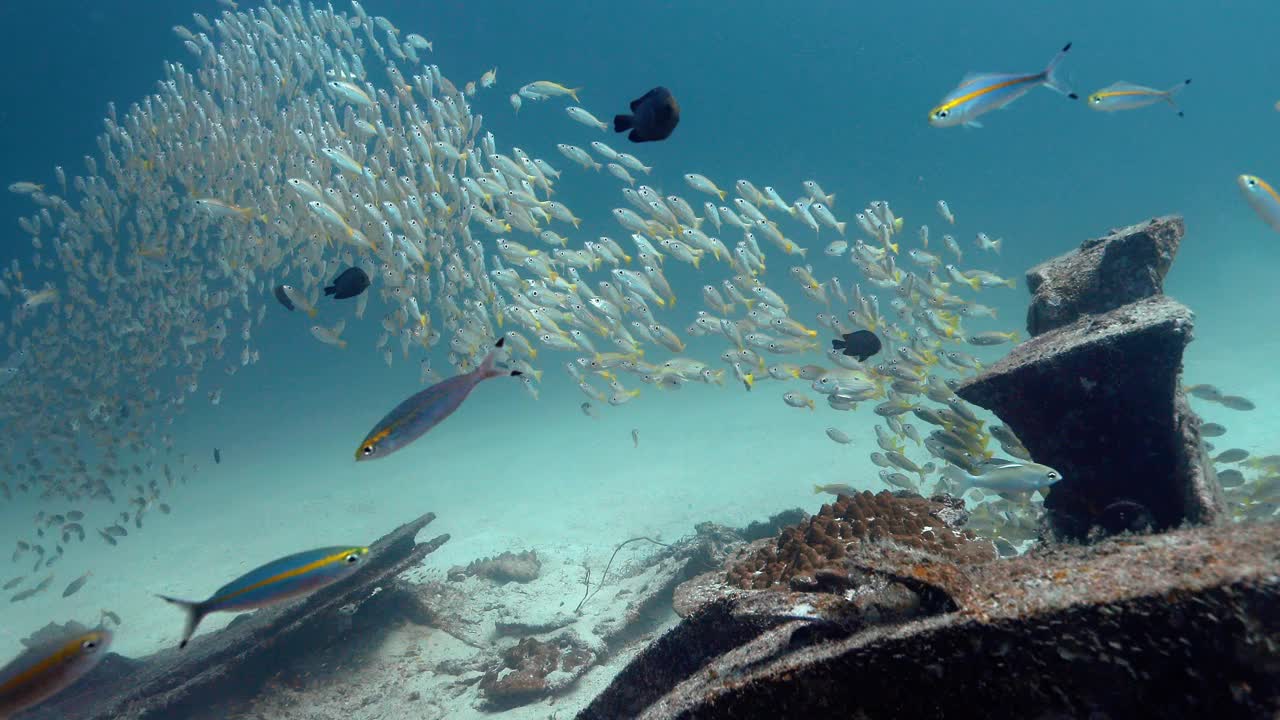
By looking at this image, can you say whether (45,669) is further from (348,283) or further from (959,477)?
(959,477)

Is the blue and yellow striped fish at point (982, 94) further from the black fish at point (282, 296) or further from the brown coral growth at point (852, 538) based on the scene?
the black fish at point (282, 296)

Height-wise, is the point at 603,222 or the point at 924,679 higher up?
the point at 603,222

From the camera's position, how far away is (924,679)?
156 cm

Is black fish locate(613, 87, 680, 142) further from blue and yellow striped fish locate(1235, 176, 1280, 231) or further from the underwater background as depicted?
the underwater background

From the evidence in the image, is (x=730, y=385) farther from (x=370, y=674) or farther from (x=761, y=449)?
(x=370, y=674)

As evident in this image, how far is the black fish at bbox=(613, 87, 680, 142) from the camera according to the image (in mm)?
3598

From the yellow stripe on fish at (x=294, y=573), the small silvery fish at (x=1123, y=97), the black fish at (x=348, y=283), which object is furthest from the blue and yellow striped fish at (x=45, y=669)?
the small silvery fish at (x=1123, y=97)

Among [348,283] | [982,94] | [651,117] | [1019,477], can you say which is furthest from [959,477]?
[348,283]

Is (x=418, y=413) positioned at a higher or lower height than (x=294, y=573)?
higher

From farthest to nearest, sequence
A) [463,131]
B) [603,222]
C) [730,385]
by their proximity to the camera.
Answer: [603,222], [730,385], [463,131]

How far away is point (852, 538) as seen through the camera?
12.6 feet

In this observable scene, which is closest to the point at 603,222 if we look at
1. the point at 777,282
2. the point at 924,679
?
the point at 777,282

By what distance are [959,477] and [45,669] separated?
7.87 metres

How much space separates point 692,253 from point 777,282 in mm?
23176
